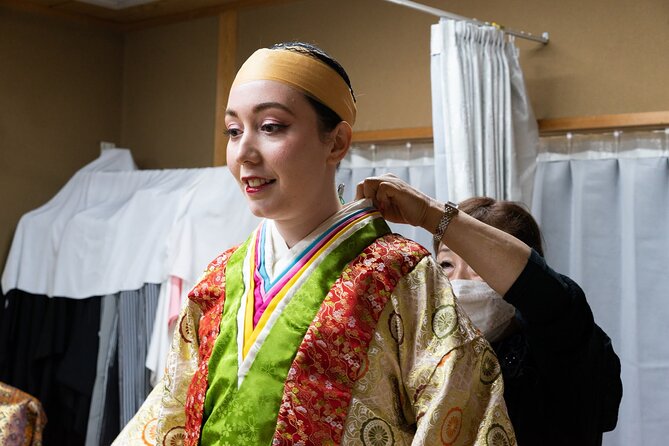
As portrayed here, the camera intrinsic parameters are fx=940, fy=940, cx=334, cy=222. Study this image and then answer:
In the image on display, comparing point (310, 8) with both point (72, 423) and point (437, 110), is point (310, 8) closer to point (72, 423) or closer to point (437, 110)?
point (437, 110)

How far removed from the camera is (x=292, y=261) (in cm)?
122

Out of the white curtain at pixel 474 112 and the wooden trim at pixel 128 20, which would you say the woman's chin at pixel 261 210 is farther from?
the wooden trim at pixel 128 20

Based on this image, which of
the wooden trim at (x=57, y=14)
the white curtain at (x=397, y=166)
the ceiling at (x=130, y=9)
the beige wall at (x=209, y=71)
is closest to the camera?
the beige wall at (x=209, y=71)

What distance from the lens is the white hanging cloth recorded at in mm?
2873

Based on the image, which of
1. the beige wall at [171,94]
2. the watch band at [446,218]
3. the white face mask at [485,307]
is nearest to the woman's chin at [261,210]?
the watch band at [446,218]

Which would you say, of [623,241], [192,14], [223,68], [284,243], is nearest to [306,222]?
[284,243]

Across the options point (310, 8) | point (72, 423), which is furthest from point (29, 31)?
point (72, 423)

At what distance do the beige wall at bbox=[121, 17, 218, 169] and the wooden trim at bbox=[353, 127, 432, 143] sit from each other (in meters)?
0.77

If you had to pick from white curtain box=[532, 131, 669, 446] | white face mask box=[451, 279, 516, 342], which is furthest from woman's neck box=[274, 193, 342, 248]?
white curtain box=[532, 131, 669, 446]

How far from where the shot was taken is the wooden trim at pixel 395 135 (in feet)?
9.04

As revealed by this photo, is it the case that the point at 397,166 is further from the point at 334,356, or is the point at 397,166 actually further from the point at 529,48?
the point at 334,356

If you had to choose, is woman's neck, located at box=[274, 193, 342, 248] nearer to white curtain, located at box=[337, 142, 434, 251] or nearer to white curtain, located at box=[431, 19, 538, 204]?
white curtain, located at box=[431, 19, 538, 204]

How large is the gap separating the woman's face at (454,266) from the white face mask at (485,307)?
3 cm

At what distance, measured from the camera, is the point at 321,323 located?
1140 millimetres
